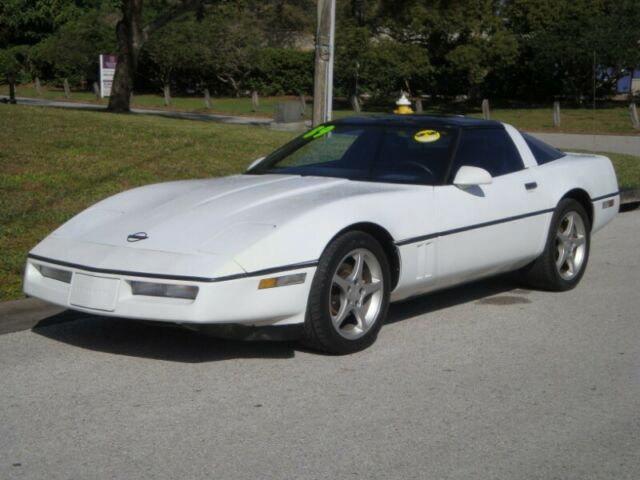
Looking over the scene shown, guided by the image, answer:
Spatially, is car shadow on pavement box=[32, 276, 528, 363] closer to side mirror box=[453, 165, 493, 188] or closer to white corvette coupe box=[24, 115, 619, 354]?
white corvette coupe box=[24, 115, 619, 354]

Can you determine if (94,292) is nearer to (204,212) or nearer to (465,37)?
(204,212)

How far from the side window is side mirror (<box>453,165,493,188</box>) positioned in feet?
0.44

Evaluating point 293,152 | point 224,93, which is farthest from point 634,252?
point 224,93

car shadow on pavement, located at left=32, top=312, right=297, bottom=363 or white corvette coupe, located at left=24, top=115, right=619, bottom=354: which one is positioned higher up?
white corvette coupe, located at left=24, top=115, right=619, bottom=354

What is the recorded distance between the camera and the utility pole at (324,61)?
44.4 ft

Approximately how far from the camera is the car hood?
18.7 feet

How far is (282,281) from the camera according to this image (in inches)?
218

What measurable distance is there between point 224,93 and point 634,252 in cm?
4305

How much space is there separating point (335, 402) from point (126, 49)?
74.8 ft

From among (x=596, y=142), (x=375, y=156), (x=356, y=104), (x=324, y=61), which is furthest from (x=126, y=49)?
(x=375, y=156)

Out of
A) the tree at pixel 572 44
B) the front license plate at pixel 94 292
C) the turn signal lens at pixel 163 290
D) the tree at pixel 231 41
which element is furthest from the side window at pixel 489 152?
the tree at pixel 231 41

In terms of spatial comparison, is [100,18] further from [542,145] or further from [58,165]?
[542,145]

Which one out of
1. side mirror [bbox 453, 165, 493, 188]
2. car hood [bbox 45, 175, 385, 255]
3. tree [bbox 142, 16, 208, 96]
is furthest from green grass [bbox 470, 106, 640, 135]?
car hood [bbox 45, 175, 385, 255]

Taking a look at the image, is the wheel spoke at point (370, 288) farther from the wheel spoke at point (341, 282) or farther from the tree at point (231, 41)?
the tree at point (231, 41)
